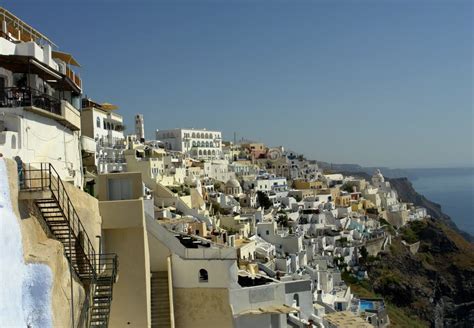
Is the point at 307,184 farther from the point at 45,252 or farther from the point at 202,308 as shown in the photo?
the point at 45,252

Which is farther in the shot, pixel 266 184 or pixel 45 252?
pixel 266 184

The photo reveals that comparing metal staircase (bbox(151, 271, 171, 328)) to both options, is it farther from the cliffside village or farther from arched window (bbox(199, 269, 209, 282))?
arched window (bbox(199, 269, 209, 282))

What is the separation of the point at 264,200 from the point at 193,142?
86.0 feet

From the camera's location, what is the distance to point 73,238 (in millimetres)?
13266

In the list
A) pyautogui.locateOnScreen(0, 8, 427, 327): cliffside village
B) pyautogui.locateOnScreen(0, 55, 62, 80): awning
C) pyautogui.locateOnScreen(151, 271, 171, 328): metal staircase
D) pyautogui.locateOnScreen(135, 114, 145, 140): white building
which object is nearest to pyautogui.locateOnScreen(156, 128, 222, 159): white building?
pyautogui.locateOnScreen(135, 114, 145, 140): white building

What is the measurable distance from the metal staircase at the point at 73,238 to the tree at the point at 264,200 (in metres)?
57.9

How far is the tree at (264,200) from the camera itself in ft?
241

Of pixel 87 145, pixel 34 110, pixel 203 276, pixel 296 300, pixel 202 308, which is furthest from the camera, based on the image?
pixel 296 300

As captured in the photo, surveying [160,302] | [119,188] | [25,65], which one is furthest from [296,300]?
[25,65]

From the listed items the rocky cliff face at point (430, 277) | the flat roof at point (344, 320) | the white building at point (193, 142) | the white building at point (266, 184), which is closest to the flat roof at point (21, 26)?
the flat roof at point (344, 320)

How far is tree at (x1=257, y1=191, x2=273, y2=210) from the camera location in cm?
7350

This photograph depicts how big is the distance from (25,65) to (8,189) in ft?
22.5

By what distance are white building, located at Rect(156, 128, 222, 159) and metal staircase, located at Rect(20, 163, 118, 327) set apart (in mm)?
77692

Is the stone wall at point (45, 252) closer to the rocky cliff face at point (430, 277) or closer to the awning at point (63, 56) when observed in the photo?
the awning at point (63, 56)
